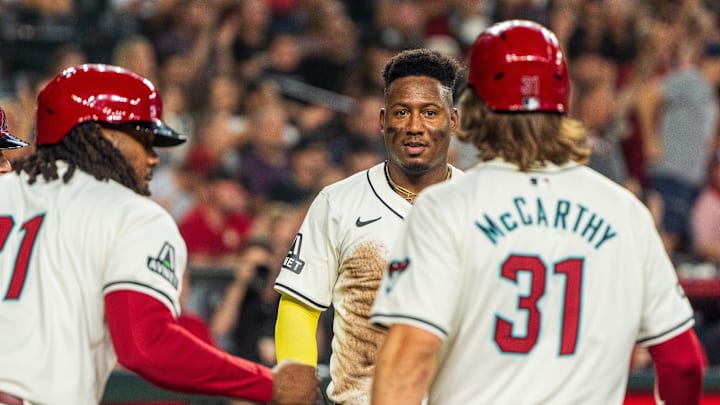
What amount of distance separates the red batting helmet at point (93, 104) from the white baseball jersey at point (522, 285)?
3.42ft

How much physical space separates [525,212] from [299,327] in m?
1.47

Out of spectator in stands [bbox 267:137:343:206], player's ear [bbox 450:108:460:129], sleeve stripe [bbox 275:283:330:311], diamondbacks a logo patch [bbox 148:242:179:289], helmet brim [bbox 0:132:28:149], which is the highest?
player's ear [bbox 450:108:460:129]

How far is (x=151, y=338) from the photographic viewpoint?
370 cm

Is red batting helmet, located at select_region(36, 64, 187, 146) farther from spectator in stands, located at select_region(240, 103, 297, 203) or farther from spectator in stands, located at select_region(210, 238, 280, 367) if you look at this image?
spectator in stands, located at select_region(240, 103, 297, 203)

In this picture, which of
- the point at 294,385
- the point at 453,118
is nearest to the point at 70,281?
the point at 294,385

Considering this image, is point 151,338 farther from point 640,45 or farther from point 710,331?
point 640,45

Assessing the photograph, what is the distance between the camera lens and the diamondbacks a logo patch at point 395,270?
3606mm

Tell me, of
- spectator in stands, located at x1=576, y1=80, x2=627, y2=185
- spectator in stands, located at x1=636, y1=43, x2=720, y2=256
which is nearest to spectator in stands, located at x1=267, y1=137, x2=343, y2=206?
spectator in stands, located at x1=576, y1=80, x2=627, y2=185

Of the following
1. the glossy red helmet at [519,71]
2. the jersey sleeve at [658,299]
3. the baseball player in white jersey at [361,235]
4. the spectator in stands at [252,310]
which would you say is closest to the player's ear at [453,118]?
the baseball player in white jersey at [361,235]

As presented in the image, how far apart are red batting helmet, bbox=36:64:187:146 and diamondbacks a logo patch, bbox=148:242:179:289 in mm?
474

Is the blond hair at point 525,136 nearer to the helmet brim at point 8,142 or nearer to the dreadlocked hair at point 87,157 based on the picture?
the dreadlocked hair at point 87,157

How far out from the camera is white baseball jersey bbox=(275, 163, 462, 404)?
188 inches

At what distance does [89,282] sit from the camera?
3.77 m

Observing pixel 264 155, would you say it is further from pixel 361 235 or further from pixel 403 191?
pixel 361 235
